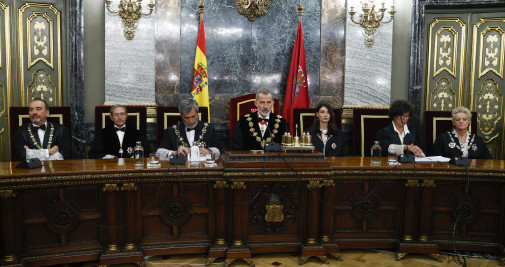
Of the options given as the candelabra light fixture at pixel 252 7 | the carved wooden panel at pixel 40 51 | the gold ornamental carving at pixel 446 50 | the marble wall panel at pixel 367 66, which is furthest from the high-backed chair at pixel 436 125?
the carved wooden panel at pixel 40 51

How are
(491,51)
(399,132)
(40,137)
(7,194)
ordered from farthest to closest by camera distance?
(491,51) → (399,132) → (40,137) → (7,194)

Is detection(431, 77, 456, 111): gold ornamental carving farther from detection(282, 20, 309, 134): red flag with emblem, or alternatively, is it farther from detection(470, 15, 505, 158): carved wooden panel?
detection(282, 20, 309, 134): red flag with emblem

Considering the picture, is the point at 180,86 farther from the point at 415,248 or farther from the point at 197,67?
the point at 415,248

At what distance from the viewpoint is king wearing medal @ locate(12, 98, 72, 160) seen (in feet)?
12.8

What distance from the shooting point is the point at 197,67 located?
552cm

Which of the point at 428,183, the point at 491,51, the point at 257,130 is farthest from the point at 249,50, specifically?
the point at 491,51

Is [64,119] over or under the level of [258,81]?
under

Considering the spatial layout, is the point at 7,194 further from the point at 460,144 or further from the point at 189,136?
the point at 460,144

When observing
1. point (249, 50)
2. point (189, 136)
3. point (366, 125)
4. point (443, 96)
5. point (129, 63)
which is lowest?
point (189, 136)

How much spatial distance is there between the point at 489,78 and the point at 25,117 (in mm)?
6074

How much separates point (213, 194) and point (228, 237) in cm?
38

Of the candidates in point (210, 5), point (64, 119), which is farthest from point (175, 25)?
point (64, 119)

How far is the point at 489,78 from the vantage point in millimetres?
5859

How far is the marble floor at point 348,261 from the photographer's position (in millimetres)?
3271
